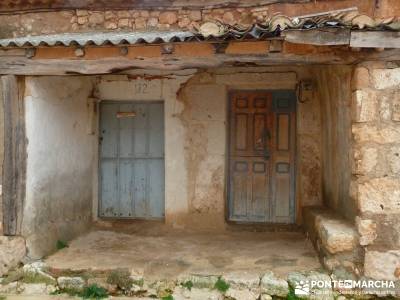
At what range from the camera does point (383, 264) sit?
409 cm

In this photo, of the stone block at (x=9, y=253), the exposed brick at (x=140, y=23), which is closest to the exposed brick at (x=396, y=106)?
the exposed brick at (x=140, y=23)

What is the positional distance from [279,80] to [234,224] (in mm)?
2218

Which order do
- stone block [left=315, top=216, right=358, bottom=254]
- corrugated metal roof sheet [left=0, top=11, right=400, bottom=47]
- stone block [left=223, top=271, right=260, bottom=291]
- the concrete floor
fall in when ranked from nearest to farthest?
corrugated metal roof sheet [left=0, top=11, right=400, bottom=47], stone block [left=315, top=216, right=358, bottom=254], stone block [left=223, top=271, right=260, bottom=291], the concrete floor

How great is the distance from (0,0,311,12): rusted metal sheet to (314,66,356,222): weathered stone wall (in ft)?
4.15

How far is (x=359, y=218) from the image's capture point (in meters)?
4.16

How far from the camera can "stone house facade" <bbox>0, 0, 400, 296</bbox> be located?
162 inches

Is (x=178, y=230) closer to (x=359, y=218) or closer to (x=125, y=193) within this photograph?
(x=125, y=193)

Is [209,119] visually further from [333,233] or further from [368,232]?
[368,232]

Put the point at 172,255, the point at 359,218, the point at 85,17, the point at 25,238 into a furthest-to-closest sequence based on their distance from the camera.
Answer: the point at 85,17, the point at 172,255, the point at 25,238, the point at 359,218

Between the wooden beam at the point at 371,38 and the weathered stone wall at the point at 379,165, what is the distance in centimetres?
35

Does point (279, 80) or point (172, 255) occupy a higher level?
point (279, 80)

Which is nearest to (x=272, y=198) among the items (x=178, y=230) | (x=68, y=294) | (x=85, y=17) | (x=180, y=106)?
(x=178, y=230)

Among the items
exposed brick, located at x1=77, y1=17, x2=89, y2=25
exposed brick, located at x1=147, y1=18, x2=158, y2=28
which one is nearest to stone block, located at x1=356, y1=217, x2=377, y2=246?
exposed brick, located at x1=147, y1=18, x2=158, y2=28

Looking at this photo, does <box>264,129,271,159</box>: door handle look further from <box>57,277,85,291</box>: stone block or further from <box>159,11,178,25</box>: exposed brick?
<box>57,277,85,291</box>: stone block
